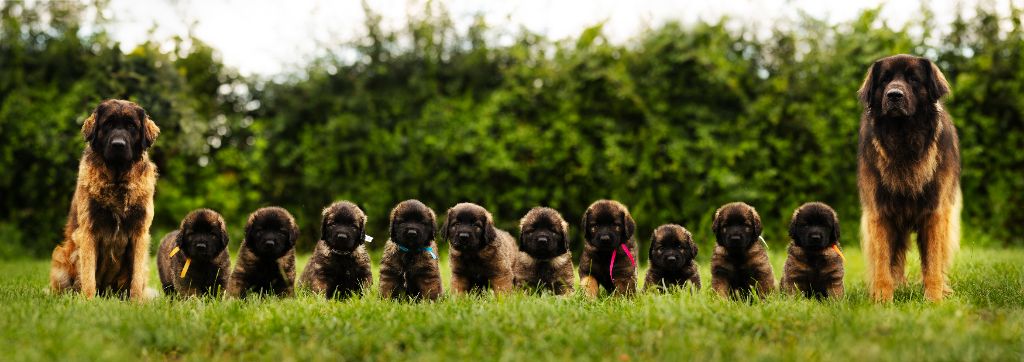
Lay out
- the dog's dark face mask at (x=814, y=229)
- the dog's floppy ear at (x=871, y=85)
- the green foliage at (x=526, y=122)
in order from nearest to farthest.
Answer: the dog's floppy ear at (x=871, y=85)
the dog's dark face mask at (x=814, y=229)
the green foliage at (x=526, y=122)

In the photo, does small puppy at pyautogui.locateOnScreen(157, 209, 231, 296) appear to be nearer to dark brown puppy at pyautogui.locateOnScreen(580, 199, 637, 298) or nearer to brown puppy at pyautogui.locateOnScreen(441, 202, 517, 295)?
brown puppy at pyautogui.locateOnScreen(441, 202, 517, 295)

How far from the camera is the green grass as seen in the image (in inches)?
178

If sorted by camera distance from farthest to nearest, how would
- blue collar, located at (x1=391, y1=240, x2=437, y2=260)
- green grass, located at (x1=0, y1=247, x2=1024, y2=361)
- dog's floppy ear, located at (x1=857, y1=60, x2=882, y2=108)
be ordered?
blue collar, located at (x1=391, y1=240, x2=437, y2=260)
dog's floppy ear, located at (x1=857, y1=60, x2=882, y2=108)
green grass, located at (x1=0, y1=247, x2=1024, y2=361)

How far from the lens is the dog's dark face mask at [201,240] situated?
7.29 metres

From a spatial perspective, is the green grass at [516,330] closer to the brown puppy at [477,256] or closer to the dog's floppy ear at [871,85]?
the brown puppy at [477,256]

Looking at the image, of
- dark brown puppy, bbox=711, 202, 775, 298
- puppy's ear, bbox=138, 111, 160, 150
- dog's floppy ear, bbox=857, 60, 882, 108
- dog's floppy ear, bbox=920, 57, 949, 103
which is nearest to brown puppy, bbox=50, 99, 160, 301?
puppy's ear, bbox=138, 111, 160, 150

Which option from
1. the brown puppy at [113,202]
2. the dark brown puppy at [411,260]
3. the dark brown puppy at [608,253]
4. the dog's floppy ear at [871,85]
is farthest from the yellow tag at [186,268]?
the dog's floppy ear at [871,85]

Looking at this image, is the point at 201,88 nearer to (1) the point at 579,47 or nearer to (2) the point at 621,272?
(1) the point at 579,47

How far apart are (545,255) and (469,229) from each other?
82cm

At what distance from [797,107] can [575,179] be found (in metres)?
3.18

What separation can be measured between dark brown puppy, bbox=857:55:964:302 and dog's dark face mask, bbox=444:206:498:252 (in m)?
3.14

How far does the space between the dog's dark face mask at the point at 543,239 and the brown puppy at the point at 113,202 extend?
319 cm

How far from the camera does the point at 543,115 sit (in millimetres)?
12156

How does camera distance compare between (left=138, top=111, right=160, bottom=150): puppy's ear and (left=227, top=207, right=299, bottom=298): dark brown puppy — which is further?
(left=227, top=207, right=299, bottom=298): dark brown puppy
